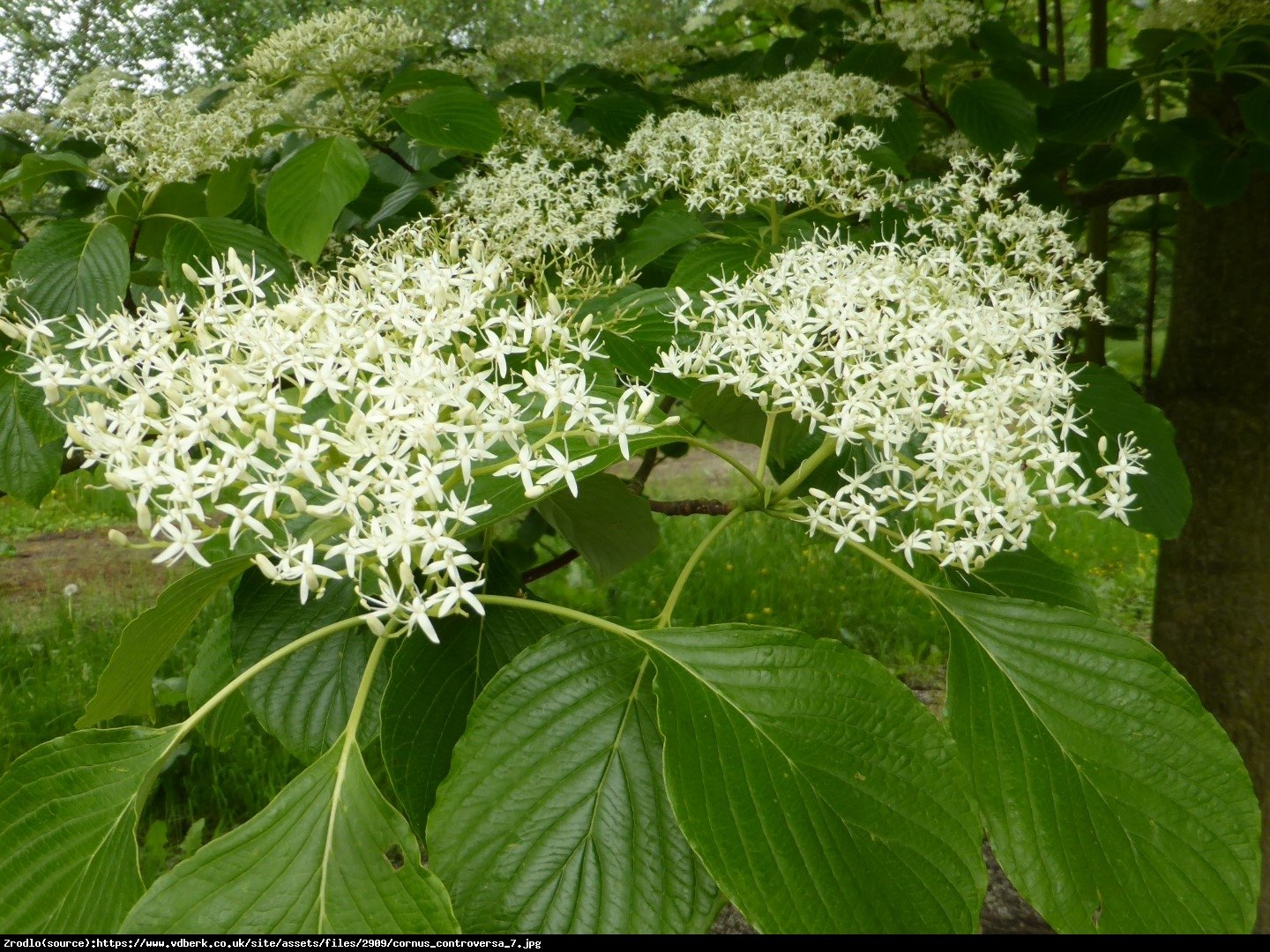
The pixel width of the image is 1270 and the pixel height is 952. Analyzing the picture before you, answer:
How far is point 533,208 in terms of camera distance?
1508mm

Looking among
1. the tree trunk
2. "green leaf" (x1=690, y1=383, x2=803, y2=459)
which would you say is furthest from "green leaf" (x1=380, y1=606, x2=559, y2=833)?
the tree trunk

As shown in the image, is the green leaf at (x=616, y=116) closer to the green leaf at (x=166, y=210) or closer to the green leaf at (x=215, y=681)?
the green leaf at (x=166, y=210)

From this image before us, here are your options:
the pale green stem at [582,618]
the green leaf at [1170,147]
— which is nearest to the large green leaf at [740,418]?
the pale green stem at [582,618]

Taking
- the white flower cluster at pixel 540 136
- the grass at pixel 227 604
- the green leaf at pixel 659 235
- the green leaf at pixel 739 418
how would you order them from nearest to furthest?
1. the green leaf at pixel 739 418
2. the green leaf at pixel 659 235
3. the white flower cluster at pixel 540 136
4. the grass at pixel 227 604

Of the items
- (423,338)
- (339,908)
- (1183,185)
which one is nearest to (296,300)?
(423,338)

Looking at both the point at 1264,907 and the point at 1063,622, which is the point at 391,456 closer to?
the point at 1063,622

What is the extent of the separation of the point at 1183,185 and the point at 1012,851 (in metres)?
1.98

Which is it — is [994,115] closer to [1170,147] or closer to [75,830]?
[1170,147]

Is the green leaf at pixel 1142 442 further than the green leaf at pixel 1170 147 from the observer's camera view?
No

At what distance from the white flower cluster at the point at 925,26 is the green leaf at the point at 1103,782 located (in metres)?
1.55

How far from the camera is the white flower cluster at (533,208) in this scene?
4.74 feet

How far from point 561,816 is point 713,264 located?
2.58 ft

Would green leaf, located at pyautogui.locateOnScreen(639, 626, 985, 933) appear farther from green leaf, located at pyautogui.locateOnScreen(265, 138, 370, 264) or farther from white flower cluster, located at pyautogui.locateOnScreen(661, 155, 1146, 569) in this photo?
green leaf, located at pyautogui.locateOnScreen(265, 138, 370, 264)

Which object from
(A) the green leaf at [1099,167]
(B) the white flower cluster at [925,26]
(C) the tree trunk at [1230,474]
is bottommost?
(C) the tree trunk at [1230,474]
